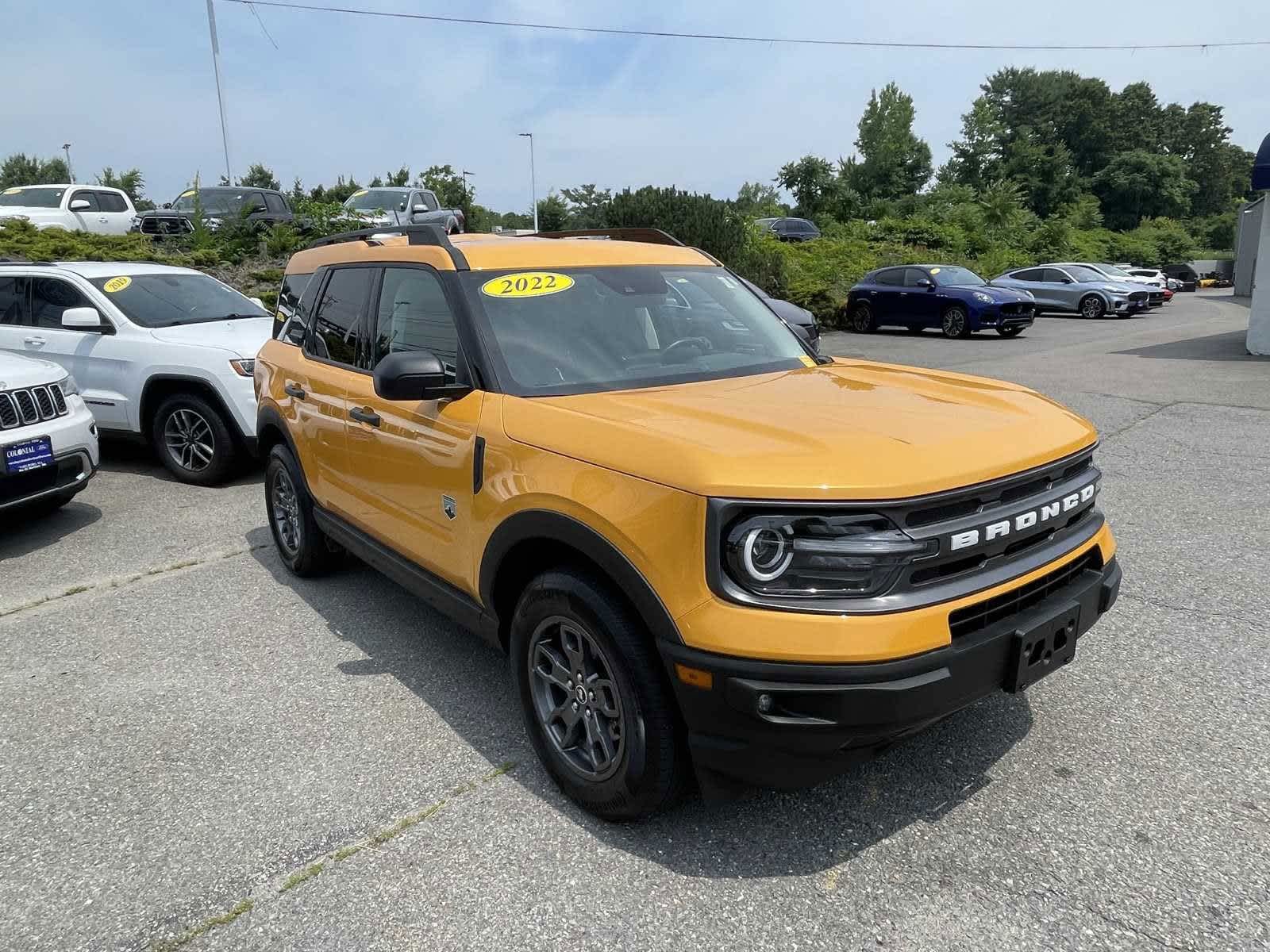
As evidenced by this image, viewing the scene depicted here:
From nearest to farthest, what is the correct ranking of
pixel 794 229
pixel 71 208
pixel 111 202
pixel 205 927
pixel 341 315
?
1. pixel 205 927
2. pixel 341 315
3. pixel 71 208
4. pixel 111 202
5. pixel 794 229

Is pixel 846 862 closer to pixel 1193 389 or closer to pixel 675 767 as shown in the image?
pixel 675 767

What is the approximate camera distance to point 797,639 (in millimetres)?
2145

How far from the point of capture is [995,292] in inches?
715

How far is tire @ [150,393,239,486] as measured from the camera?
6.97 m

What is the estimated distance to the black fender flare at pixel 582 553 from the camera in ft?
7.59

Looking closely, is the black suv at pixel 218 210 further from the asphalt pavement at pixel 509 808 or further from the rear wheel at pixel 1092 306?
the rear wheel at pixel 1092 306

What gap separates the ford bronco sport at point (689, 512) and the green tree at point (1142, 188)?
259 feet

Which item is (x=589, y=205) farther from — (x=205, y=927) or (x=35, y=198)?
(x=205, y=927)

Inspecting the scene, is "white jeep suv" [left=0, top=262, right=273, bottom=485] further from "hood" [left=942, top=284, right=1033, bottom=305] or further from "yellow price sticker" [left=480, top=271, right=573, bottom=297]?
"hood" [left=942, top=284, right=1033, bottom=305]

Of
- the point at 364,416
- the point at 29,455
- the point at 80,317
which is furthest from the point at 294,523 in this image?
the point at 80,317

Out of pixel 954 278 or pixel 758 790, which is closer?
pixel 758 790

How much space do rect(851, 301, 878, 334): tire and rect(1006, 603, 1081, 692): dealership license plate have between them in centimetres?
1807

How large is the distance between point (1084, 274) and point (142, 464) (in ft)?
82.8

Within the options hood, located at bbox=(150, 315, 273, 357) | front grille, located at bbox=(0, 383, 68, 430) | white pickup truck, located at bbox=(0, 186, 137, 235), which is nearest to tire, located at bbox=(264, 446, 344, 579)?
front grille, located at bbox=(0, 383, 68, 430)
